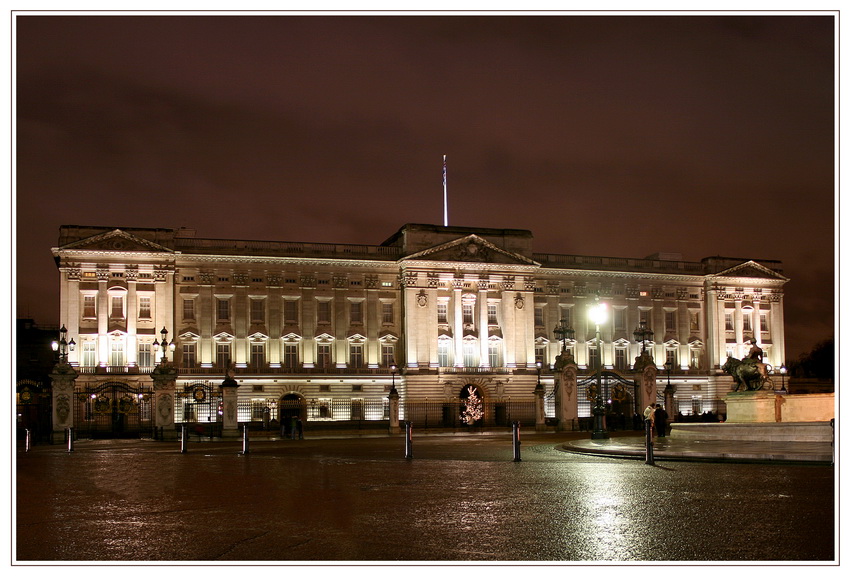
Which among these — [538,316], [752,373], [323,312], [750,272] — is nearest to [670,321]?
[750,272]

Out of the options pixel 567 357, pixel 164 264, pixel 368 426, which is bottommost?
pixel 368 426

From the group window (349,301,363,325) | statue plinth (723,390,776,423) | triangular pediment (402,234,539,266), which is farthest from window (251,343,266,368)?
statue plinth (723,390,776,423)

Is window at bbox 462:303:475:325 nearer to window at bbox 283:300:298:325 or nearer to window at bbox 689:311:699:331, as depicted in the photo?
window at bbox 283:300:298:325

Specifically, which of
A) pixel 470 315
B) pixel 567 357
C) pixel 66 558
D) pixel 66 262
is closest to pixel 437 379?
pixel 470 315

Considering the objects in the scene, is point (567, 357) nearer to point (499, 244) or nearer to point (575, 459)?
point (499, 244)

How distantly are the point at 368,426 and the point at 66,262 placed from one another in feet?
80.4

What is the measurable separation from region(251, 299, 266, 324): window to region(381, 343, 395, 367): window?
382 inches

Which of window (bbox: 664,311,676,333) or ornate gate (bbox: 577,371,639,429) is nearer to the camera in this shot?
ornate gate (bbox: 577,371,639,429)

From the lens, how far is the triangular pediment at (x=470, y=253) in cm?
6975

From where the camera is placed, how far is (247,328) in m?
66.6

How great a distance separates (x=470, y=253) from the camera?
70938mm

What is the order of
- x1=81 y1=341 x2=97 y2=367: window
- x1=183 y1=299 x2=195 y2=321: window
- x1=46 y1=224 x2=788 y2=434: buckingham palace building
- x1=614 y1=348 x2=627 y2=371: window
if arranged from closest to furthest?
x1=81 y1=341 x2=97 y2=367: window → x1=46 y1=224 x2=788 y2=434: buckingham palace building → x1=183 y1=299 x2=195 y2=321: window → x1=614 y1=348 x2=627 y2=371: window

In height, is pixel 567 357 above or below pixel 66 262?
below

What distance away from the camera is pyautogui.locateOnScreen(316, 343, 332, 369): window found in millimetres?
68375
